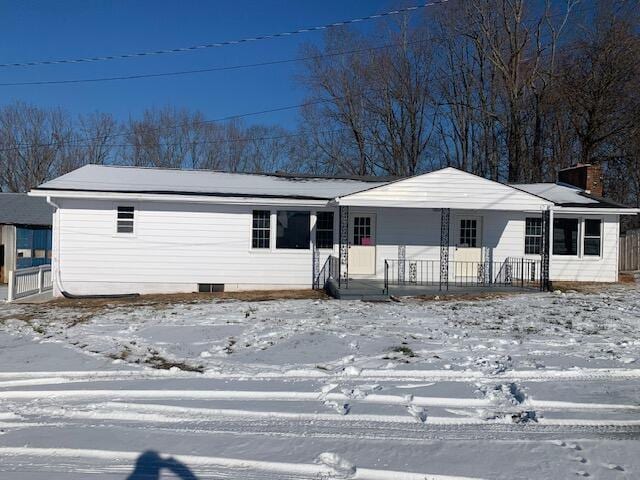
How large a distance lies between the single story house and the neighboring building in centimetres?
760

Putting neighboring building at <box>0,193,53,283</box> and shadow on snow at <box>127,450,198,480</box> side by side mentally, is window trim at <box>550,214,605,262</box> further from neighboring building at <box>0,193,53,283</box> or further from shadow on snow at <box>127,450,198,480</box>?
neighboring building at <box>0,193,53,283</box>

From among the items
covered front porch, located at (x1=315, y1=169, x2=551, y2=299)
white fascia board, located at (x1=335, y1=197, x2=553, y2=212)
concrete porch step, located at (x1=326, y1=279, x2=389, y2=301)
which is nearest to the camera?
concrete porch step, located at (x1=326, y1=279, x2=389, y2=301)

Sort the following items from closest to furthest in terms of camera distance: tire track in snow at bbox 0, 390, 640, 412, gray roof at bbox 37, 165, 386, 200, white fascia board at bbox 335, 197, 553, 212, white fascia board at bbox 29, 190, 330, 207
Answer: tire track in snow at bbox 0, 390, 640, 412
white fascia board at bbox 335, 197, 553, 212
white fascia board at bbox 29, 190, 330, 207
gray roof at bbox 37, 165, 386, 200

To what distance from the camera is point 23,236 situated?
73.2 ft

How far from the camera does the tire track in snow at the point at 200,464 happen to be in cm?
372

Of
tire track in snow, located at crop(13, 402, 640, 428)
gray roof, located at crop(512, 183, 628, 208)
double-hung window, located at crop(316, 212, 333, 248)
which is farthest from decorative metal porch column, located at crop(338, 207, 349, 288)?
tire track in snow, located at crop(13, 402, 640, 428)

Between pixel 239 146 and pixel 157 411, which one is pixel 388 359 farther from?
pixel 239 146

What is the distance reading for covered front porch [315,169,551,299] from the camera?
15023 millimetres

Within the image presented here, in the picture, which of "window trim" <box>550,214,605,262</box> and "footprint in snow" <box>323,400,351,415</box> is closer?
"footprint in snow" <box>323,400,351,415</box>

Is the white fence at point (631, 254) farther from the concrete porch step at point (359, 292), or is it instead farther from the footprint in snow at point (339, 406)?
the footprint in snow at point (339, 406)

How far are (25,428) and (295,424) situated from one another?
98.1 inches

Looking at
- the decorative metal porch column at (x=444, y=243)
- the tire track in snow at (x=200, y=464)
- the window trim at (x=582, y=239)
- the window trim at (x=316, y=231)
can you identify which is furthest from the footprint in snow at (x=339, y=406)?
the window trim at (x=582, y=239)

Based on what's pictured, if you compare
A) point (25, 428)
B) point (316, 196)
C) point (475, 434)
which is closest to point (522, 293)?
point (316, 196)

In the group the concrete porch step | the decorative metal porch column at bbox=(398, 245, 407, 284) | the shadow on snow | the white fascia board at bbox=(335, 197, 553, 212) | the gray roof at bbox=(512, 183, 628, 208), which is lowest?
the shadow on snow
